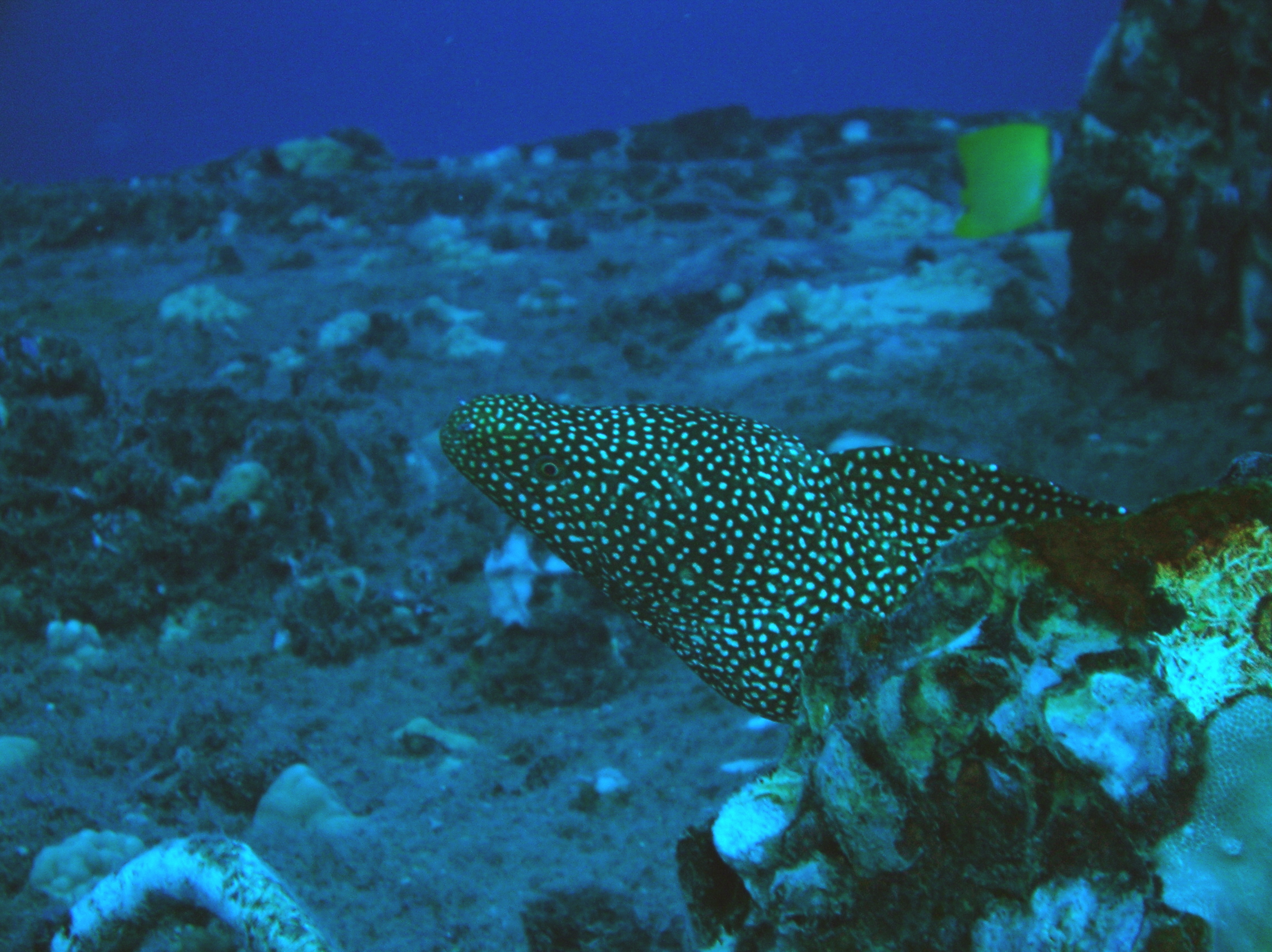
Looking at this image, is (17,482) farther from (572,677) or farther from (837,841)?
(837,841)

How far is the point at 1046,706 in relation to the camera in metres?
1.55

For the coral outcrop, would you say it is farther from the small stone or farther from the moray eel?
the small stone

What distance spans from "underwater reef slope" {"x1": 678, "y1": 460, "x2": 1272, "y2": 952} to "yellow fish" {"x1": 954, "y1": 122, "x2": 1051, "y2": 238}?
301 inches

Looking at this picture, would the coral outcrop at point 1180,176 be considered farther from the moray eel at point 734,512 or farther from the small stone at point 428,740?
the small stone at point 428,740

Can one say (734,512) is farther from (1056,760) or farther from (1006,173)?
(1006,173)

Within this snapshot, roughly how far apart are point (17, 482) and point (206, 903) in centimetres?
463

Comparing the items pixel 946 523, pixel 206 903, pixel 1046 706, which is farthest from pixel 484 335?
pixel 1046 706

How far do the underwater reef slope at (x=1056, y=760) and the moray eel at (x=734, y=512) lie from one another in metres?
1.34

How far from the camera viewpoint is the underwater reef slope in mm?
1460

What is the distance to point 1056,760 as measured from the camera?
1546mm

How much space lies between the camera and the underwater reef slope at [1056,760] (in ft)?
4.79

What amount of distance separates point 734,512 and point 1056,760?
1.71 m

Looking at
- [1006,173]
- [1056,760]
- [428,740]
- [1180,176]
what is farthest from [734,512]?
[1006,173]

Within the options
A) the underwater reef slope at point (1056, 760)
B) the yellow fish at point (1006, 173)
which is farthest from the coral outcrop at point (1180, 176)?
the underwater reef slope at point (1056, 760)
